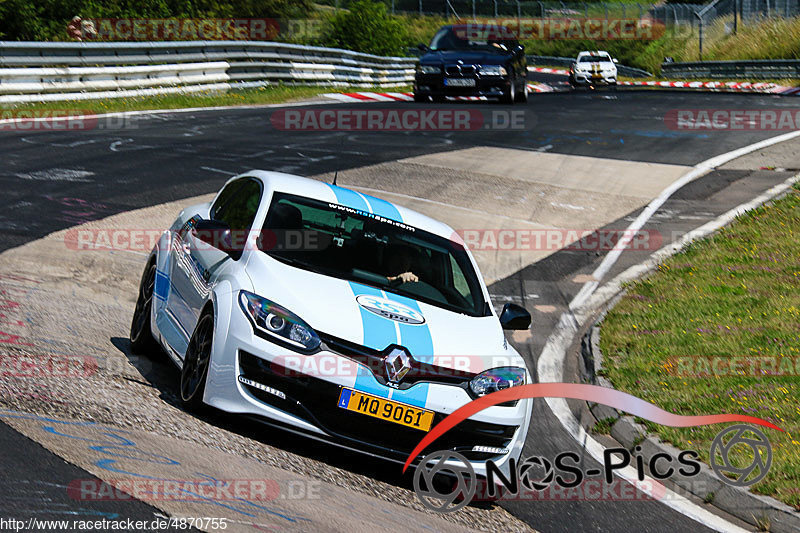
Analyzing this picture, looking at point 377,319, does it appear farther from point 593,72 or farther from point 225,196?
point 593,72

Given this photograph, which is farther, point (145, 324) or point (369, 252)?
point (145, 324)

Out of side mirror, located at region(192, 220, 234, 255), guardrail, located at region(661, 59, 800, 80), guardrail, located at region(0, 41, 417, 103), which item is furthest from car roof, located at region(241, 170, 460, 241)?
guardrail, located at region(661, 59, 800, 80)

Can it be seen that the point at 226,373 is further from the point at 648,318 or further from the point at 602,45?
the point at 602,45

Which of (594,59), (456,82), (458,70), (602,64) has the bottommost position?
(456,82)

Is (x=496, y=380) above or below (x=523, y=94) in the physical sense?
below

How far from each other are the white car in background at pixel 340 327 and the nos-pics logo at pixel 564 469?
11 centimetres

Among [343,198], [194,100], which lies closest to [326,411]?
[343,198]

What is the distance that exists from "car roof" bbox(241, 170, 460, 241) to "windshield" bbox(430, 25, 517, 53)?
17849mm

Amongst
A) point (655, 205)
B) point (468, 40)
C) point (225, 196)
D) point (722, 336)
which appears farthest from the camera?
point (468, 40)

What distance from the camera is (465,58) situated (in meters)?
24.3

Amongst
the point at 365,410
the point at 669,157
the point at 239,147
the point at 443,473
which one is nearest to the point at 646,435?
the point at 443,473

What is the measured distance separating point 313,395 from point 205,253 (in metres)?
1.67

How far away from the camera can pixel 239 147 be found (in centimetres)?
1795

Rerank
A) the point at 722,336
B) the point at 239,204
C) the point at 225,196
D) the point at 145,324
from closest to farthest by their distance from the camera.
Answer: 1. the point at 239,204
2. the point at 145,324
3. the point at 225,196
4. the point at 722,336
